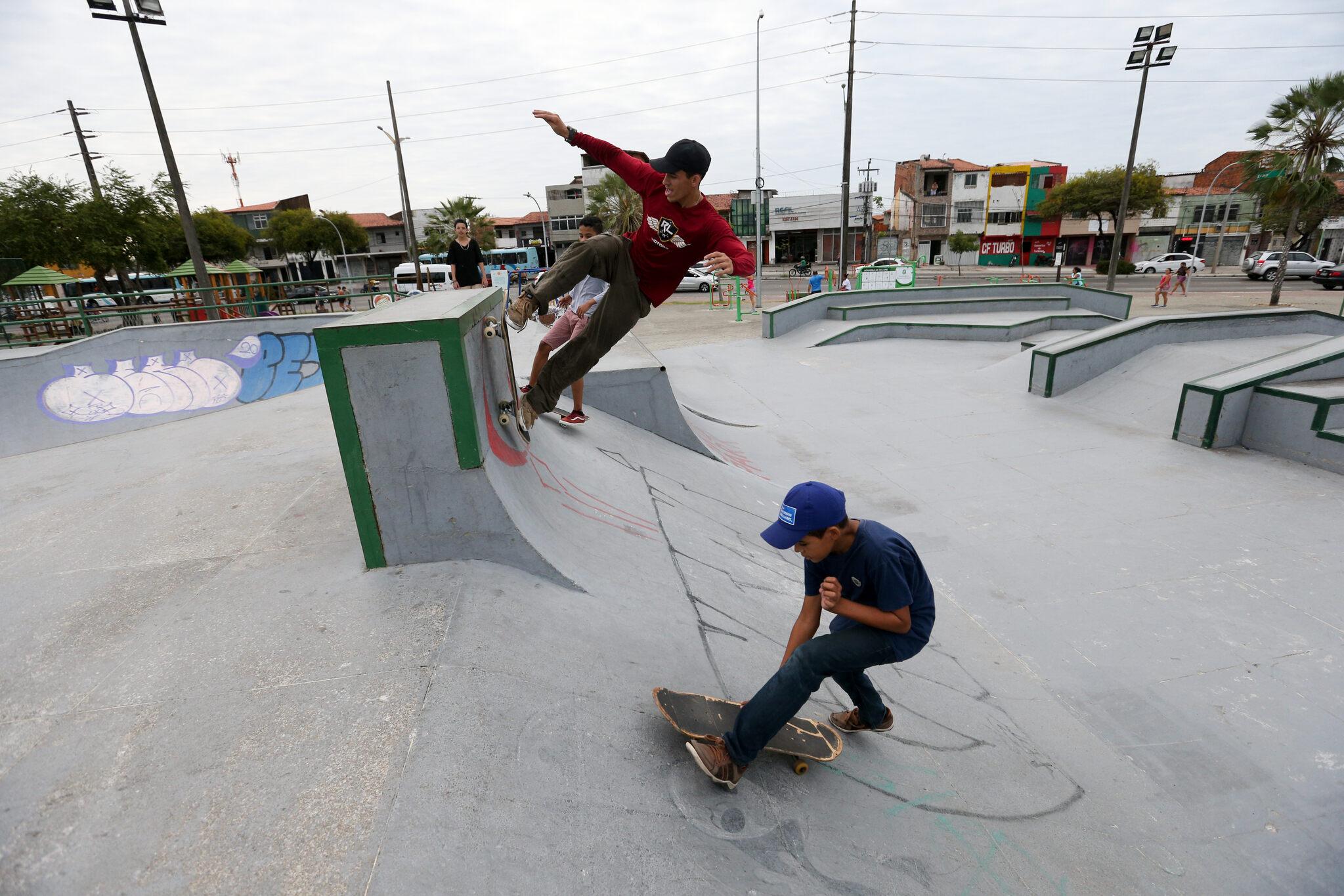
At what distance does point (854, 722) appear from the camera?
10.5 feet

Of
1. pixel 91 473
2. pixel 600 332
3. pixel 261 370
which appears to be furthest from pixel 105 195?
pixel 600 332

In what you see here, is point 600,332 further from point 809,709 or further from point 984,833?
point 984,833

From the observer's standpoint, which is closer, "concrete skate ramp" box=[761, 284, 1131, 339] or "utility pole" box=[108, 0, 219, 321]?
"utility pole" box=[108, 0, 219, 321]

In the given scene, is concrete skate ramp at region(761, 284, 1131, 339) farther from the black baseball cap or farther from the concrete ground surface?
the black baseball cap

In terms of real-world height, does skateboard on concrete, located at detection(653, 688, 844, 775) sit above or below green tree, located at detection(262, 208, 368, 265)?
below

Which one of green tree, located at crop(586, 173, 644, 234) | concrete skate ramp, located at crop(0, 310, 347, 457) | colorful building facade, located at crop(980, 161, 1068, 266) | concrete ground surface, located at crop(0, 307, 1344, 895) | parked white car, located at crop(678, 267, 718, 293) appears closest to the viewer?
concrete ground surface, located at crop(0, 307, 1344, 895)

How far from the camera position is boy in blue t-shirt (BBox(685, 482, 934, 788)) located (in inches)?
98.2

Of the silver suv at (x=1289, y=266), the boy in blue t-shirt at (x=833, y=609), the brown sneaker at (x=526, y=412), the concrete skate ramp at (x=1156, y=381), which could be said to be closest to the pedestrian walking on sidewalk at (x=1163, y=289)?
the silver suv at (x=1289, y=266)

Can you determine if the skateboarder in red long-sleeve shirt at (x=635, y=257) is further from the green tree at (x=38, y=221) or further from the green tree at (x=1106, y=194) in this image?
the green tree at (x=1106, y=194)

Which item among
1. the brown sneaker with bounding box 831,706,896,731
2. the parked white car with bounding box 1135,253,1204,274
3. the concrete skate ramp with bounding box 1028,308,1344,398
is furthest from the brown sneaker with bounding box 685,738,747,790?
the parked white car with bounding box 1135,253,1204,274

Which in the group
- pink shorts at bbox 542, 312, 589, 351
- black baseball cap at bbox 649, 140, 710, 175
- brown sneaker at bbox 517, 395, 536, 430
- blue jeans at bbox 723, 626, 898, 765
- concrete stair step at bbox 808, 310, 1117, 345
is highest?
black baseball cap at bbox 649, 140, 710, 175

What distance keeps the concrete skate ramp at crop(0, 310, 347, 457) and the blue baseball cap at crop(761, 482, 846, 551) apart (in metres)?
9.60

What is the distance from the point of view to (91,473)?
229 inches

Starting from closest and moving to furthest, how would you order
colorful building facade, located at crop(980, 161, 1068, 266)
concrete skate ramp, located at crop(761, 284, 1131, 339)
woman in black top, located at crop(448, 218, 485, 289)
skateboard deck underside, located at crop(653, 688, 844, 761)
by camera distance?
skateboard deck underside, located at crop(653, 688, 844, 761), woman in black top, located at crop(448, 218, 485, 289), concrete skate ramp, located at crop(761, 284, 1131, 339), colorful building facade, located at crop(980, 161, 1068, 266)
